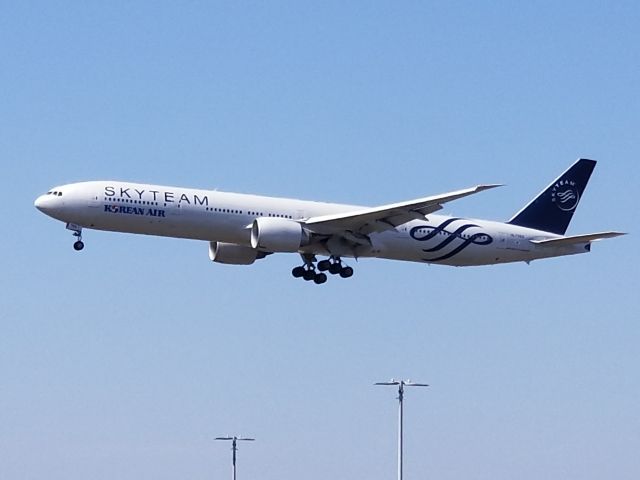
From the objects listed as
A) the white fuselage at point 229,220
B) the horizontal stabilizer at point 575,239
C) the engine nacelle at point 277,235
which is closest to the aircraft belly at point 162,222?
the white fuselage at point 229,220

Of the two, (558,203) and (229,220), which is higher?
(558,203)

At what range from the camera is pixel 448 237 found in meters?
84.4

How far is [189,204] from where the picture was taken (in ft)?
256

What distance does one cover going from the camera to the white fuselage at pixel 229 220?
77.4m

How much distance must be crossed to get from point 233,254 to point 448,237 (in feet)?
33.9

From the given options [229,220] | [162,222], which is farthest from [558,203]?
[162,222]

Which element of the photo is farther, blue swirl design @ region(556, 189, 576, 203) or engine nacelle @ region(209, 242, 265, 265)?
blue swirl design @ region(556, 189, 576, 203)

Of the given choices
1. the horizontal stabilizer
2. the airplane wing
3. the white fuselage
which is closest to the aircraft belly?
the white fuselage

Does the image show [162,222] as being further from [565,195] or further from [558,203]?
[565,195]

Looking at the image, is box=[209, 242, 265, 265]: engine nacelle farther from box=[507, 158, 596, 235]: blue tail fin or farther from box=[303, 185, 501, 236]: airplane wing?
box=[507, 158, 596, 235]: blue tail fin

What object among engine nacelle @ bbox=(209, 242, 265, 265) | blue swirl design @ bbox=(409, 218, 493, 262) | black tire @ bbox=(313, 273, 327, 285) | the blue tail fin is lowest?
black tire @ bbox=(313, 273, 327, 285)

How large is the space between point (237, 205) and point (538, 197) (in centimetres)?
1804

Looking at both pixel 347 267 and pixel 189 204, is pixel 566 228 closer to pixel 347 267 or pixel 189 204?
pixel 347 267

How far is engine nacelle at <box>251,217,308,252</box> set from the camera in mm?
78875
